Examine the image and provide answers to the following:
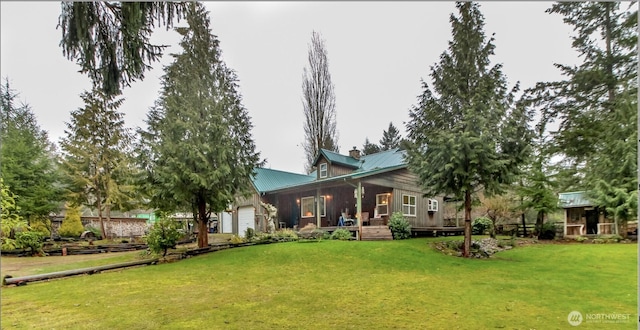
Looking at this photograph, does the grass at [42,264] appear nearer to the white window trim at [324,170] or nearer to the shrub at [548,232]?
the white window trim at [324,170]

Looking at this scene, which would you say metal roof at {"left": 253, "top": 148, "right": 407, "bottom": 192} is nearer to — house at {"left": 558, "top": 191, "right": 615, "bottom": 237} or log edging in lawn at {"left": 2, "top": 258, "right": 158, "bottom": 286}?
log edging in lawn at {"left": 2, "top": 258, "right": 158, "bottom": 286}

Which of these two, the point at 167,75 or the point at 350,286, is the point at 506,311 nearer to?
the point at 350,286

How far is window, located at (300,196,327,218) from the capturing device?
22.4m

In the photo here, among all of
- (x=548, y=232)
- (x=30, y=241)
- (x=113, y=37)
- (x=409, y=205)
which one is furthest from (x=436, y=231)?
(x=30, y=241)

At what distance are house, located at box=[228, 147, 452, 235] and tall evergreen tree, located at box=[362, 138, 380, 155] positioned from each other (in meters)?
21.2

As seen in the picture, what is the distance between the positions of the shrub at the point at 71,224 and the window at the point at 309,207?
14463 mm

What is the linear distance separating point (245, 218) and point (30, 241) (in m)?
11.9

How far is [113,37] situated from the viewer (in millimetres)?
3885

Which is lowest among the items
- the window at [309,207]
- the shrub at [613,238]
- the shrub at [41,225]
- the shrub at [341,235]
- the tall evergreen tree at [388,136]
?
the shrub at [613,238]

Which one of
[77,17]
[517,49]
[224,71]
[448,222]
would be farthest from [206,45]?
[448,222]

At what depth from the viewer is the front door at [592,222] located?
1972 centimetres

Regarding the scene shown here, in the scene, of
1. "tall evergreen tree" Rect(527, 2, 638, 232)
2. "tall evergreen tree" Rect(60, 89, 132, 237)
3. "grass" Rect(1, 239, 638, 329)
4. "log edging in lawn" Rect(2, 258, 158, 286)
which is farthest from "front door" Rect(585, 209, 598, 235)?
"tall evergreen tree" Rect(60, 89, 132, 237)

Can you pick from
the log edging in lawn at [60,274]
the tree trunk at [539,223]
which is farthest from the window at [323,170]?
the tree trunk at [539,223]

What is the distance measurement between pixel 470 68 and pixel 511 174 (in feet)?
13.9
